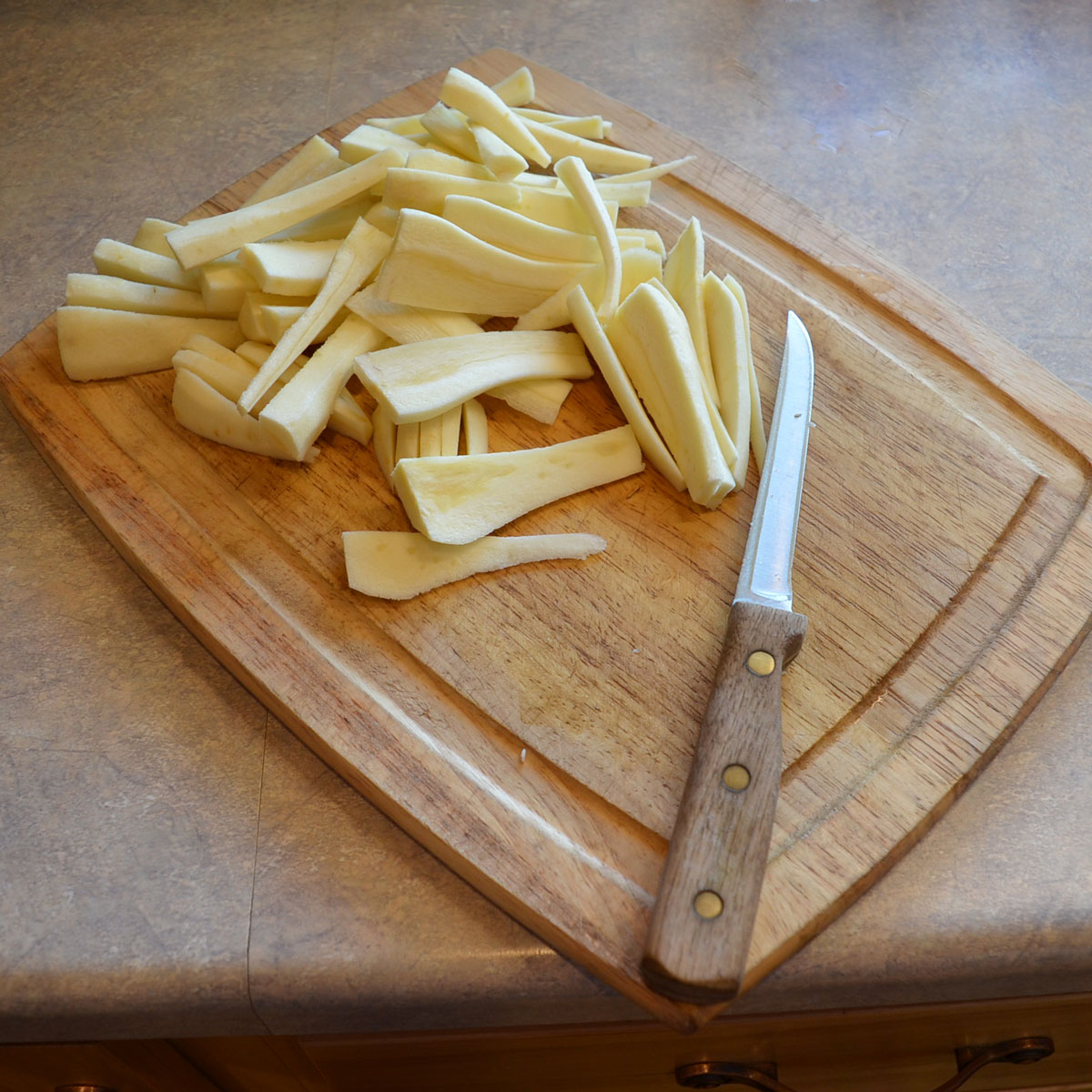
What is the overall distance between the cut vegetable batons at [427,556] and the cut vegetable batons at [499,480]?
0.07 feet

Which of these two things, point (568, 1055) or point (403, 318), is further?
point (403, 318)

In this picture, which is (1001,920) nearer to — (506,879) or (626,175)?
(506,879)

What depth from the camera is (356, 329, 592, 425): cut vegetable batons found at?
1.04m

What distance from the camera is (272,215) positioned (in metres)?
1.13

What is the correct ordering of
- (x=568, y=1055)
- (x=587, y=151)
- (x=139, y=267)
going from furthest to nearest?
1. (x=587, y=151)
2. (x=139, y=267)
3. (x=568, y=1055)

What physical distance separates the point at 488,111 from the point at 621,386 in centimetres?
42

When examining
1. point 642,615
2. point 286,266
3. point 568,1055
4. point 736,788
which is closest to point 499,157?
point 286,266

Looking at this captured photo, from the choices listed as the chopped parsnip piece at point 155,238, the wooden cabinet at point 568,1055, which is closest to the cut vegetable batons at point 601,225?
the chopped parsnip piece at point 155,238

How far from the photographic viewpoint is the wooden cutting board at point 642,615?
2.82 ft

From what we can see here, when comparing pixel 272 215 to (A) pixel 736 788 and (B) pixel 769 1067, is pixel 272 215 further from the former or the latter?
(B) pixel 769 1067

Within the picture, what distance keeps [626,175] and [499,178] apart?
20cm

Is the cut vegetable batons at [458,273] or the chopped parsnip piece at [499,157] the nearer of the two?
the cut vegetable batons at [458,273]

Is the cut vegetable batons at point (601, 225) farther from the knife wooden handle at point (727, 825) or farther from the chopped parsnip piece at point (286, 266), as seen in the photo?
the knife wooden handle at point (727, 825)

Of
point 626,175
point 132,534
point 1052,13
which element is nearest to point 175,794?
point 132,534
